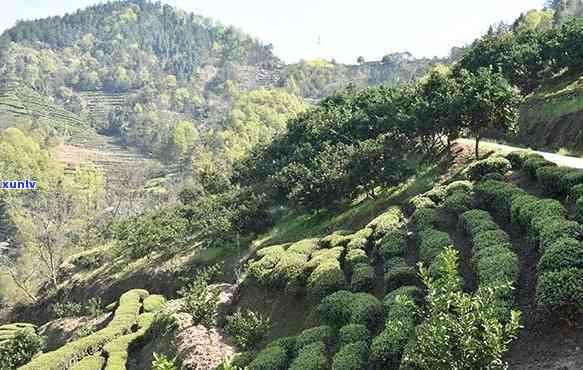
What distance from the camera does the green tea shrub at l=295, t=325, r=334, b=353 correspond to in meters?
16.3

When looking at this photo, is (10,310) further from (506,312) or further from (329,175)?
(506,312)

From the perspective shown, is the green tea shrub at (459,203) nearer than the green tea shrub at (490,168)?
Yes

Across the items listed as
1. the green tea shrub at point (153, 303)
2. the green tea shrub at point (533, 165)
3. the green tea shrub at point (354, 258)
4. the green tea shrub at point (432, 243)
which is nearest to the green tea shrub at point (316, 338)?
the green tea shrub at point (432, 243)

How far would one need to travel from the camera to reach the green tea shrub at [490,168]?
80.6 ft

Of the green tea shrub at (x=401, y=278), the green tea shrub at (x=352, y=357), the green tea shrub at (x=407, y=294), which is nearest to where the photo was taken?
the green tea shrub at (x=352, y=357)

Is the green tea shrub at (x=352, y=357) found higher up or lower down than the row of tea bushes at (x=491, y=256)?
lower down

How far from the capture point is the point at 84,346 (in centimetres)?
2744

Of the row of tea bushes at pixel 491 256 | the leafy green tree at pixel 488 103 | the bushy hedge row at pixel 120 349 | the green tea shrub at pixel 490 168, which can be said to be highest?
the leafy green tree at pixel 488 103

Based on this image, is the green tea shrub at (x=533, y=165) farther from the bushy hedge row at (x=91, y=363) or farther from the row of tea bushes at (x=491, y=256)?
the bushy hedge row at (x=91, y=363)

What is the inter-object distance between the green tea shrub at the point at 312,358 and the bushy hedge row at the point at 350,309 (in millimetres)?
1441

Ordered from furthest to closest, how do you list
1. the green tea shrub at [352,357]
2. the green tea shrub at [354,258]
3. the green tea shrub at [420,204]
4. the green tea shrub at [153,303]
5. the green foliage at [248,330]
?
the green tea shrub at [153,303], the green tea shrub at [420,204], the green tea shrub at [354,258], the green foliage at [248,330], the green tea shrub at [352,357]

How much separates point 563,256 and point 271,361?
880 centimetres

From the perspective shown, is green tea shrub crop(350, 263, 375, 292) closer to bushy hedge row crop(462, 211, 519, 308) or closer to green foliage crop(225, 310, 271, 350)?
green foliage crop(225, 310, 271, 350)

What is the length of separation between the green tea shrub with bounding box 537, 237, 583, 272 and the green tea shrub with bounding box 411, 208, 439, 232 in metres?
7.96
